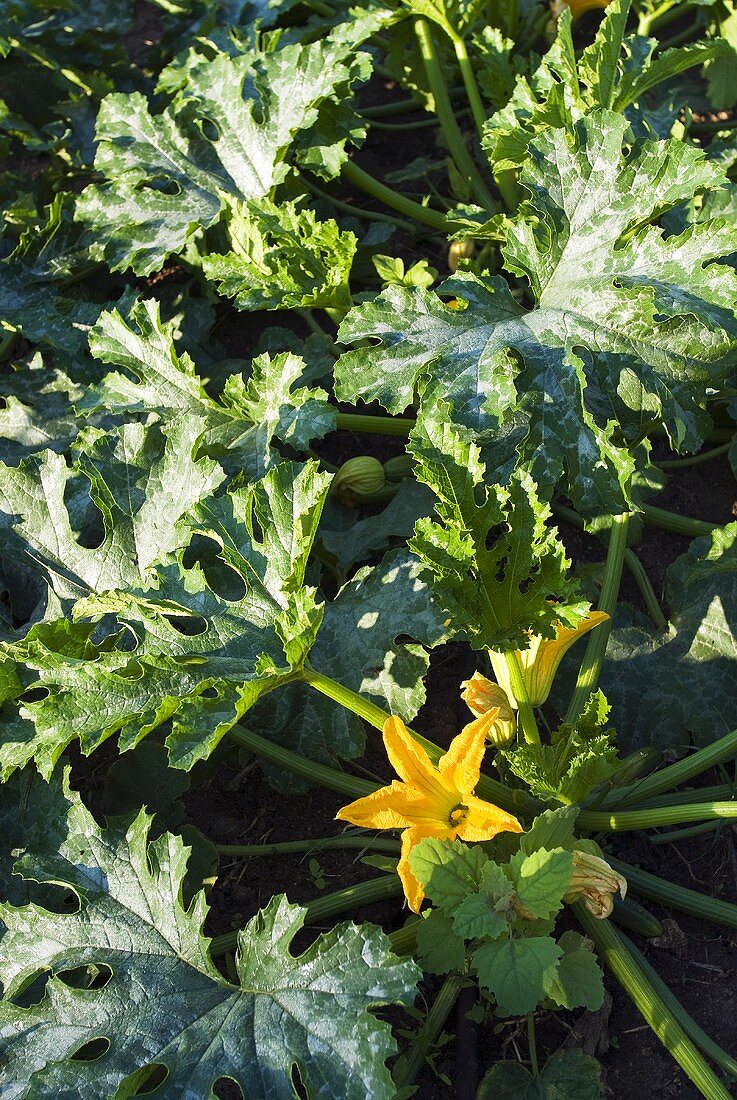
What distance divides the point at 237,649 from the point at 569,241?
1228mm

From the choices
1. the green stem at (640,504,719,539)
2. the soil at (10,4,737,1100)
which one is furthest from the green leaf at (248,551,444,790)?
the green stem at (640,504,719,539)

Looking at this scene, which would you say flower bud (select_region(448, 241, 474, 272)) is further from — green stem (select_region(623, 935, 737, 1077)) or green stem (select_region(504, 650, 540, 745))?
green stem (select_region(623, 935, 737, 1077))

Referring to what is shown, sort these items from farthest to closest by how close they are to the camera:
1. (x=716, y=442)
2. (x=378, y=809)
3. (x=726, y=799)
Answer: (x=716, y=442)
(x=726, y=799)
(x=378, y=809)

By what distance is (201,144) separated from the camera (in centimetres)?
328

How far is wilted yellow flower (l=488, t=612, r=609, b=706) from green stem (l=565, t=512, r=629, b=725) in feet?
0.29

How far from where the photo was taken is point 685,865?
2.52 meters

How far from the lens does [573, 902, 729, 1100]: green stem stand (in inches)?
79.5

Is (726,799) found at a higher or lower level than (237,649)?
lower

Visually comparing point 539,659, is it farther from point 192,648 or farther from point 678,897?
point 192,648

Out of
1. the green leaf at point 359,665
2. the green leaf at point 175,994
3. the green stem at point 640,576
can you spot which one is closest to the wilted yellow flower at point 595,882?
the green leaf at point 175,994

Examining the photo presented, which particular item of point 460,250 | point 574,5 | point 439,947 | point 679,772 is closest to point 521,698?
point 679,772

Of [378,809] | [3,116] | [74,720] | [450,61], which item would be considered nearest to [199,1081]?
[378,809]

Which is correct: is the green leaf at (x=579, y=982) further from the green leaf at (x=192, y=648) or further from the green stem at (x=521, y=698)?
the green leaf at (x=192, y=648)

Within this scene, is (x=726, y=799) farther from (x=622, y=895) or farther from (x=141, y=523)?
(x=141, y=523)
